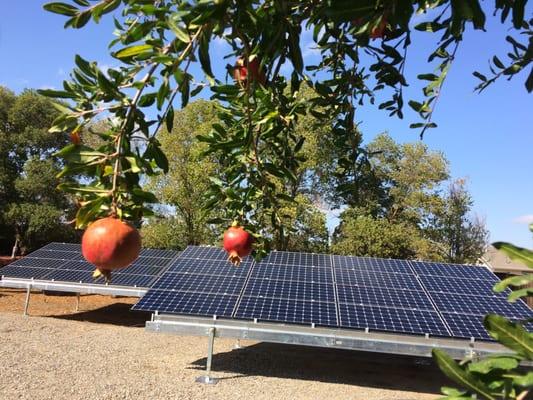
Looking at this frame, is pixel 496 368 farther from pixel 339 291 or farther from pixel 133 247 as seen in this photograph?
pixel 339 291

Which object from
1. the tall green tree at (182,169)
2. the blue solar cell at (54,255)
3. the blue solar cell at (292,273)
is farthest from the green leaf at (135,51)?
the tall green tree at (182,169)

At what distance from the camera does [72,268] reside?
11.3 metres

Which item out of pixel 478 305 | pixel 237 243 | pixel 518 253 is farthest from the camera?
pixel 478 305

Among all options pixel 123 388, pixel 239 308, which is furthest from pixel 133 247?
pixel 239 308

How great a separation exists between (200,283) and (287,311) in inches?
80.6

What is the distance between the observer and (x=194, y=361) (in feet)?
25.7

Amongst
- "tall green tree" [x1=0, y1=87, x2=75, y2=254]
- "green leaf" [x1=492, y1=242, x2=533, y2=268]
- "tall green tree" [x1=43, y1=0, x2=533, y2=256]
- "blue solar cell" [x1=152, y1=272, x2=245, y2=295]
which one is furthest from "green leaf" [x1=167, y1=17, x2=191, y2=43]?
"tall green tree" [x1=0, y1=87, x2=75, y2=254]

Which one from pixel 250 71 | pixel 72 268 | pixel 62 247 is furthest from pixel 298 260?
pixel 250 71

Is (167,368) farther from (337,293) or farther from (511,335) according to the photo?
(511,335)

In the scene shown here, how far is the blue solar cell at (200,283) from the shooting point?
27.1 feet

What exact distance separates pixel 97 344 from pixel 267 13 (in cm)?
813

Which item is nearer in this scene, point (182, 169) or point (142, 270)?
point (142, 270)

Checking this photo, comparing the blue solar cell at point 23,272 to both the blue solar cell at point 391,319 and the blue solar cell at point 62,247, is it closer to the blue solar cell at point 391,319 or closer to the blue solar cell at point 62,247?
the blue solar cell at point 62,247

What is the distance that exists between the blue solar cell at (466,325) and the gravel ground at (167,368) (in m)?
0.96
